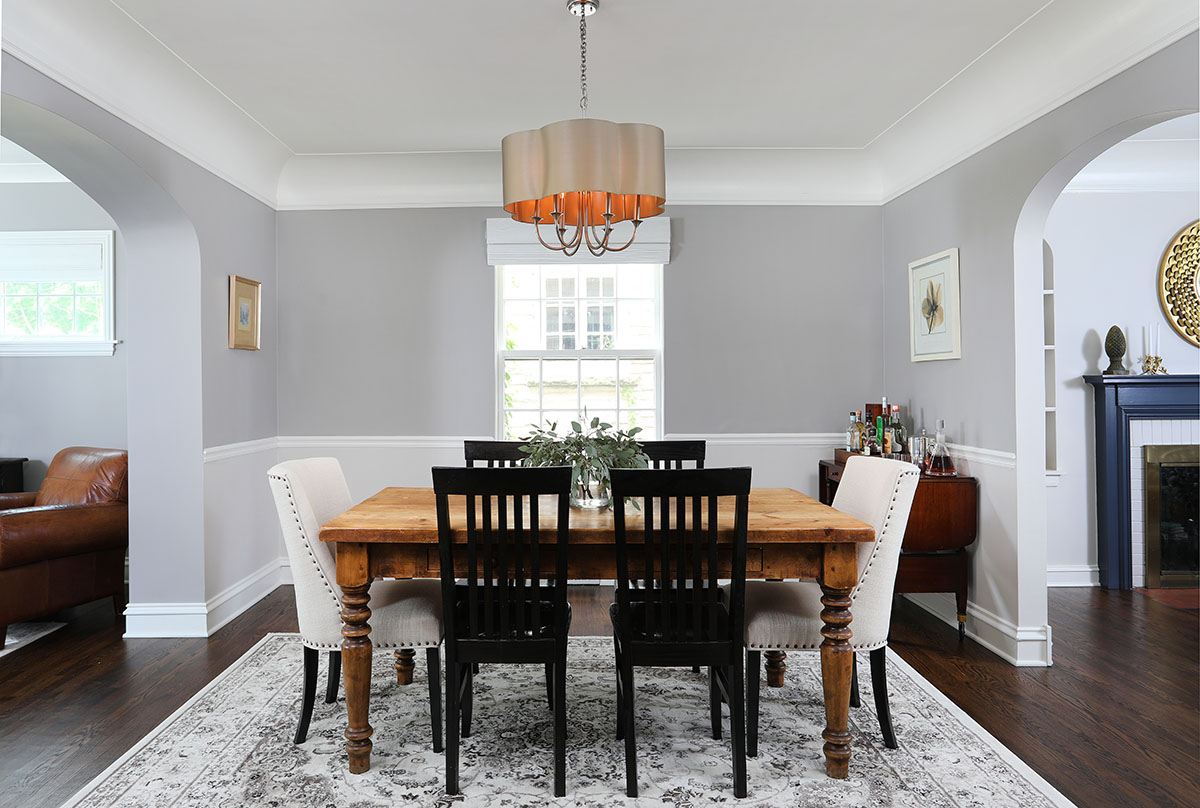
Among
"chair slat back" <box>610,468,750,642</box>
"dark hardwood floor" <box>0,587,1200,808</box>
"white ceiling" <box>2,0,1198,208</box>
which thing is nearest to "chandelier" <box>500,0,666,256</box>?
"white ceiling" <box>2,0,1198,208</box>

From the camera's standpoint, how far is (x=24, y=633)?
3.73 meters

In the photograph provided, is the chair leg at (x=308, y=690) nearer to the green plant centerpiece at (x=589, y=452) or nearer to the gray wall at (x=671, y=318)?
the green plant centerpiece at (x=589, y=452)

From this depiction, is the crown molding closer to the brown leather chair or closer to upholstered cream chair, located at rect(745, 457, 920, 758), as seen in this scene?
the brown leather chair

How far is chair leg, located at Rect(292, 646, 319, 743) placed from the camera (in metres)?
2.51

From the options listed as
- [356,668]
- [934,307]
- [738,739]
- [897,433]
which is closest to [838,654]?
[738,739]

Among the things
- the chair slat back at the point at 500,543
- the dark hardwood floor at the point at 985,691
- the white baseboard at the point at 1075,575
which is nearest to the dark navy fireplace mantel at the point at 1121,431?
the white baseboard at the point at 1075,575

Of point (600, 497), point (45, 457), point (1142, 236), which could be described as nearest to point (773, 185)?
point (1142, 236)

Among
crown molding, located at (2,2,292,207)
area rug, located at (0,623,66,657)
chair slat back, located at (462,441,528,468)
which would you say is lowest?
area rug, located at (0,623,66,657)

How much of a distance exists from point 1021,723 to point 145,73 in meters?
4.45

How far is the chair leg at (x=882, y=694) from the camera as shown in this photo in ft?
8.16

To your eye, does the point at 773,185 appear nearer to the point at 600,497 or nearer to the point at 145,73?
the point at 600,497

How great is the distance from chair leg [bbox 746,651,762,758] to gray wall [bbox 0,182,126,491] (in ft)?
14.5

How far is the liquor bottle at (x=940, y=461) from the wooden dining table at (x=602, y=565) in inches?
62.3

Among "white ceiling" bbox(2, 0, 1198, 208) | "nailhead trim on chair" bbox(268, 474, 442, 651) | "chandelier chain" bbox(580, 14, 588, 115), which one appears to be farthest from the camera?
"chandelier chain" bbox(580, 14, 588, 115)
